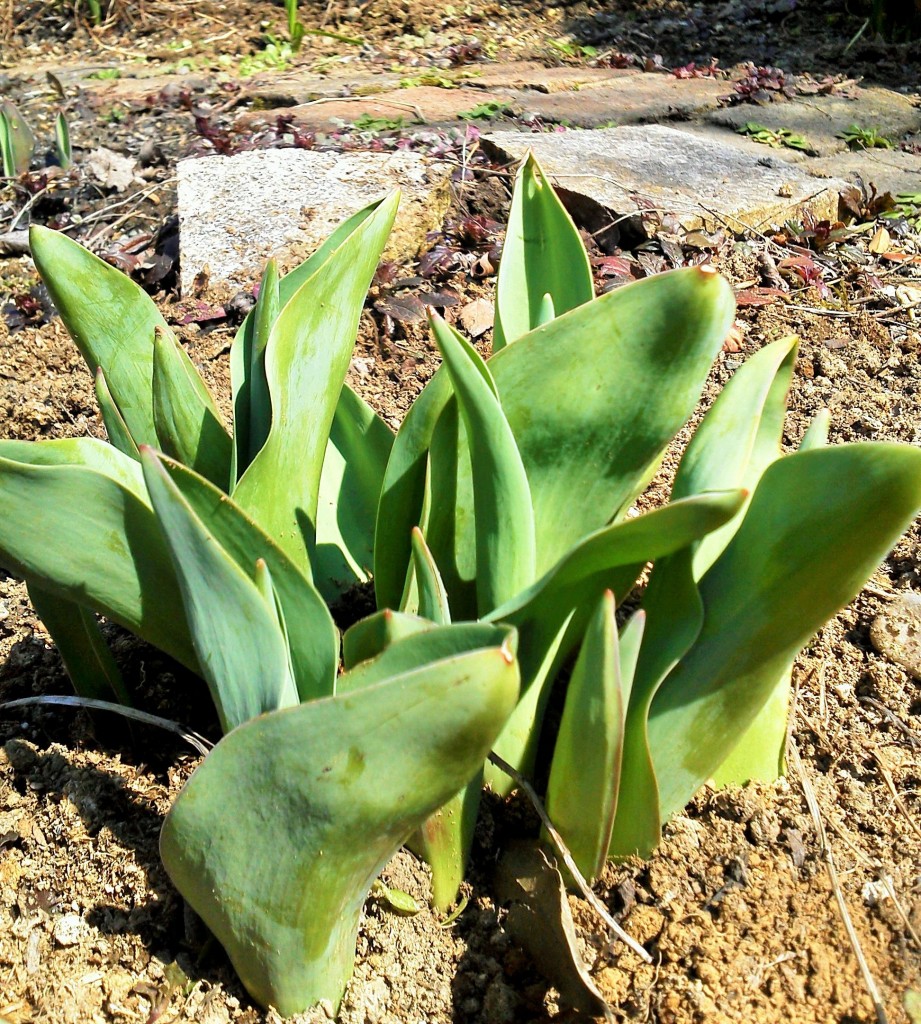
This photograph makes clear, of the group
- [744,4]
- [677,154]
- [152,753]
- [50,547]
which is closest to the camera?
[50,547]

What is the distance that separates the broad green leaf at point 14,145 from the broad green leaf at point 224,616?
3.26 meters

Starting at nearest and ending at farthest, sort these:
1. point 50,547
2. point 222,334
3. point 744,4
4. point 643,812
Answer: point 50,547 < point 643,812 < point 222,334 < point 744,4

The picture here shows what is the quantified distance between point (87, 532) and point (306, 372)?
0.28 meters

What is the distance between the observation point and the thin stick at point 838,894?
38.8 inches

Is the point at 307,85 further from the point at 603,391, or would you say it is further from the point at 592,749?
the point at 592,749

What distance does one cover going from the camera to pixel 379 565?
114 centimetres

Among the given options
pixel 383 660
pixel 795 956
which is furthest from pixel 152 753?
pixel 795 956

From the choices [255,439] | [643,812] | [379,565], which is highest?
[255,439]

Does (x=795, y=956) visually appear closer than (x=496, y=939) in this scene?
Yes

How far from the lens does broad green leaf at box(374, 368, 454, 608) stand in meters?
1.06

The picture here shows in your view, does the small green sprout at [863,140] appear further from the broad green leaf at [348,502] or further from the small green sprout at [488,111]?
the broad green leaf at [348,502]

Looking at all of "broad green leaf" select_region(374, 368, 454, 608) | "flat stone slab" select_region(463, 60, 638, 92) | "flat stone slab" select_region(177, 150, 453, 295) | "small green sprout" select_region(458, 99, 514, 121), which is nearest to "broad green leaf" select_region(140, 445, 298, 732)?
"broad green leaf" select_region(374, 368, 454, 608)

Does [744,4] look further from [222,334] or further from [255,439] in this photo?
[255,439]

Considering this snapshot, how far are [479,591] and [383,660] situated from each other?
29 centimetres
